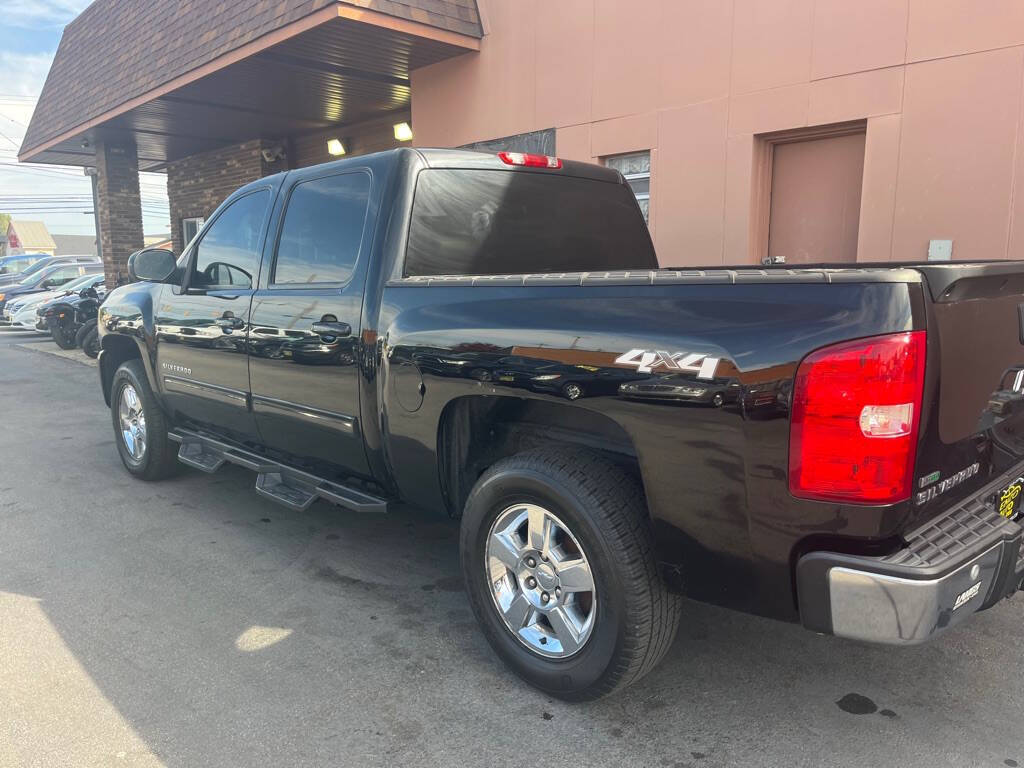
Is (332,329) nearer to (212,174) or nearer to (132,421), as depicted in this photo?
(132,421)

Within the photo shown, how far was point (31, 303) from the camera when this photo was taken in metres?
18.0

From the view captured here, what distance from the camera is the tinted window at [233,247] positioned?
4309mm

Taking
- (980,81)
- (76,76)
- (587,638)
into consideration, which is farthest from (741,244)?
(76,76)

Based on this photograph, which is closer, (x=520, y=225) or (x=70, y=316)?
(x=520, y=225)

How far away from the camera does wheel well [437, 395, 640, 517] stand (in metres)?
2.78

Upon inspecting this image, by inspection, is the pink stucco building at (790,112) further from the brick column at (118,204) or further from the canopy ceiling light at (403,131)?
the brick column at (118,204)

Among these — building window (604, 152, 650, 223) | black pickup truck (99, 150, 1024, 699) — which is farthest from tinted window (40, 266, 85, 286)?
black pickup truck (99, 150, 1024, 699)

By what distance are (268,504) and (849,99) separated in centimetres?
537

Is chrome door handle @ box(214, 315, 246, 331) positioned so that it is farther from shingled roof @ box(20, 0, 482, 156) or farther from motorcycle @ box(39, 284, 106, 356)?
motorcycle @ box(39, 284, 106, 356)

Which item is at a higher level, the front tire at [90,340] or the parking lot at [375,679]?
the front tire at [90,340]

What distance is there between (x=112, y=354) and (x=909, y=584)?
5772 mm

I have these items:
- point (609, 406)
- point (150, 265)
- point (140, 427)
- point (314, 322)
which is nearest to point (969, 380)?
point (609, 406)

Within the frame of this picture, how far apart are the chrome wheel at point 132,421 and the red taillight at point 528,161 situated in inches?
130

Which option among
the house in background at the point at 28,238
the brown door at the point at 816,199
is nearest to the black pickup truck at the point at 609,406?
the brown door at the point at 816,199
